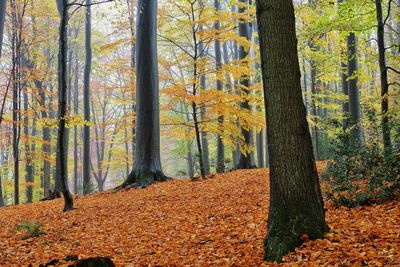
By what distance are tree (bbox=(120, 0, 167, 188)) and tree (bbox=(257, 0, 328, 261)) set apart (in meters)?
8.04

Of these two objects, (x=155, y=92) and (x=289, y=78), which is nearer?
(x=289, y=78)

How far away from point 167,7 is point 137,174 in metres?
6.47

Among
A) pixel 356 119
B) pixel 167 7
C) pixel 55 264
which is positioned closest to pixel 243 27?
pixel 167 7

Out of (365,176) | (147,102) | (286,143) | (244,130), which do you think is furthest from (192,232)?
(244,130)

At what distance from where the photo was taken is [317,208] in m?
4.11

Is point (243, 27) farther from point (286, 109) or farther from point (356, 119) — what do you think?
point (286, 109)

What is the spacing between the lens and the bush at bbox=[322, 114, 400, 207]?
5723 mm

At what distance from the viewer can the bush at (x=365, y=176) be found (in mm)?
5723

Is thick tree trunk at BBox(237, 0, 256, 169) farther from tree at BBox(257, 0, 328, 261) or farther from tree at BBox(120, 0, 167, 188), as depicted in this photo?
tree at BBox(257, 0, 328, 261)

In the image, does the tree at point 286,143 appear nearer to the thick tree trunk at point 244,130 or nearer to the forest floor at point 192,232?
the forest floor at point 192,232

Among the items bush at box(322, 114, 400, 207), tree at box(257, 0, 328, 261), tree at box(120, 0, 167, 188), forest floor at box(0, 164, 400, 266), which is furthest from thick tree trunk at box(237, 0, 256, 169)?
tree at box(257, 0, 328, 261)

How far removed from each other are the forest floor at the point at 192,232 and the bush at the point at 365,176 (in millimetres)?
228

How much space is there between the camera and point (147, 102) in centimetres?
1214

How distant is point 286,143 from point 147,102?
28.4 feet
